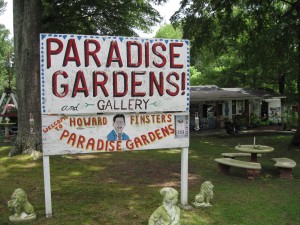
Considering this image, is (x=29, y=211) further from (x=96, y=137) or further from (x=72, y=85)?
(x=72, y=85)

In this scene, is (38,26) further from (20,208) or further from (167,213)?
(167,213)

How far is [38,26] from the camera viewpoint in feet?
44.1

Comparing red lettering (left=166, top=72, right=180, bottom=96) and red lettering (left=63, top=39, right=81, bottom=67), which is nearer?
red lettering (left=63, top=39, right=81, bottom=67)

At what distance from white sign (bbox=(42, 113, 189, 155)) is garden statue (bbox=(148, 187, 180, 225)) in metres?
1.74

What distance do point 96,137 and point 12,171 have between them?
18.3 feet

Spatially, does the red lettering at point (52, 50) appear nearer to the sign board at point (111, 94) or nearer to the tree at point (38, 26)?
the sign board at point (111, 94)

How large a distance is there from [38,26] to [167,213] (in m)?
10.7

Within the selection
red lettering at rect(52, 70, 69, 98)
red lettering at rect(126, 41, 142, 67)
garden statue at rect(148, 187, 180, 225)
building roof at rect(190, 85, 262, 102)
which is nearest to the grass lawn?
garden statue at rect(148, 187, 180, 225)

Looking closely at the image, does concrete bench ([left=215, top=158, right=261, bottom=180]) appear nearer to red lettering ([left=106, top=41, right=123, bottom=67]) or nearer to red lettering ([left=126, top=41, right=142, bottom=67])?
red lettering ([left=126, top=41, right=142, bottom=67])

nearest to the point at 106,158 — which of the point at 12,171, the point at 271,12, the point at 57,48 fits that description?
the point at 12,171

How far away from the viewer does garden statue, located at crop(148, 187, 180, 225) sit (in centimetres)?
499

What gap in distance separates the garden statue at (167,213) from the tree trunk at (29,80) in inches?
368

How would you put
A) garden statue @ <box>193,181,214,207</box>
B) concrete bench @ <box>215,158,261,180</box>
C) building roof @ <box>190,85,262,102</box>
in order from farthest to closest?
1. building roof @ <box>190,85,262,102</box>
2. concrete bench @ <box>215,158,261,180</box>
3. garden statue @ <box>193,181,214,207</box>

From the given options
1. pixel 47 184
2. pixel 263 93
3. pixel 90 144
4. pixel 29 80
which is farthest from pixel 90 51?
pixel 263 93
